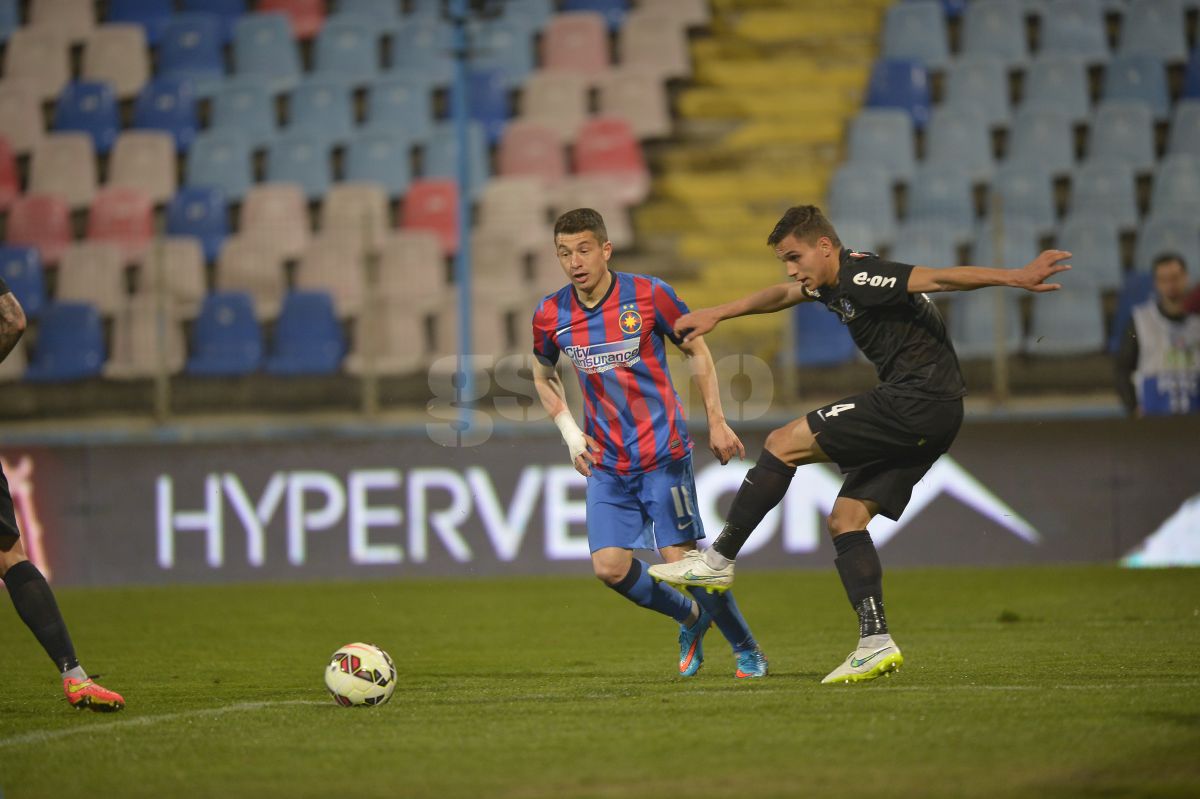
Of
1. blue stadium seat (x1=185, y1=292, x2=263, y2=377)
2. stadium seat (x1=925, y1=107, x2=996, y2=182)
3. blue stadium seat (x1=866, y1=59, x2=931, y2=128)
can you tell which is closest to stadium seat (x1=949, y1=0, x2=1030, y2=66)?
blue stadium seat (x1=866, y1=59, x2=931, y2=128)

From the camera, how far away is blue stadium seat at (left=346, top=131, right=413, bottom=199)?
18.2 m

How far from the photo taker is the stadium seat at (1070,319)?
45.8ft

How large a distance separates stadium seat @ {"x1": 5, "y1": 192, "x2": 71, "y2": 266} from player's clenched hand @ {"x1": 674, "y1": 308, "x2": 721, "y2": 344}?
12.0 m

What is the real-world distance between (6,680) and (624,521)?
10.2 feet

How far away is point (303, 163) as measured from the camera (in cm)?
1834

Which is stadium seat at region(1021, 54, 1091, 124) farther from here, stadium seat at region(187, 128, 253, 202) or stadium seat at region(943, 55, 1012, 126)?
stadium seat at region(187, 128, 253, 202)

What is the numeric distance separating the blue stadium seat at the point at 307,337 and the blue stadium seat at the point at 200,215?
7.36 feet

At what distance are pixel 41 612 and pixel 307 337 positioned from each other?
30.5 ft

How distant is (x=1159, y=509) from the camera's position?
1252 centimetres

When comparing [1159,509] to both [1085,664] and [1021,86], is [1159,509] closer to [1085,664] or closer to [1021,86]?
[1085,664]

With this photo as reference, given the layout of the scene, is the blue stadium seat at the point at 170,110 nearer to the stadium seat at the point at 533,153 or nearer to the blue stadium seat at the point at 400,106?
the blue stadium seat at the point at 400,106

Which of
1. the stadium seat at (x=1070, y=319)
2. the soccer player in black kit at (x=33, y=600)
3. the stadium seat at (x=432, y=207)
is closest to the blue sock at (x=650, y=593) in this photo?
the soccer player in black kit at (x=33, y=600)

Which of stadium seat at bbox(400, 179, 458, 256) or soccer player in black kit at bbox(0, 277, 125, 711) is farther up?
stadium seat at bbox(400, 179, 458, 256)

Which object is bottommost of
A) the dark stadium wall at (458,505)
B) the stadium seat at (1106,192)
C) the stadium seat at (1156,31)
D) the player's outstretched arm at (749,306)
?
the dark stadium wall at (458,505)
